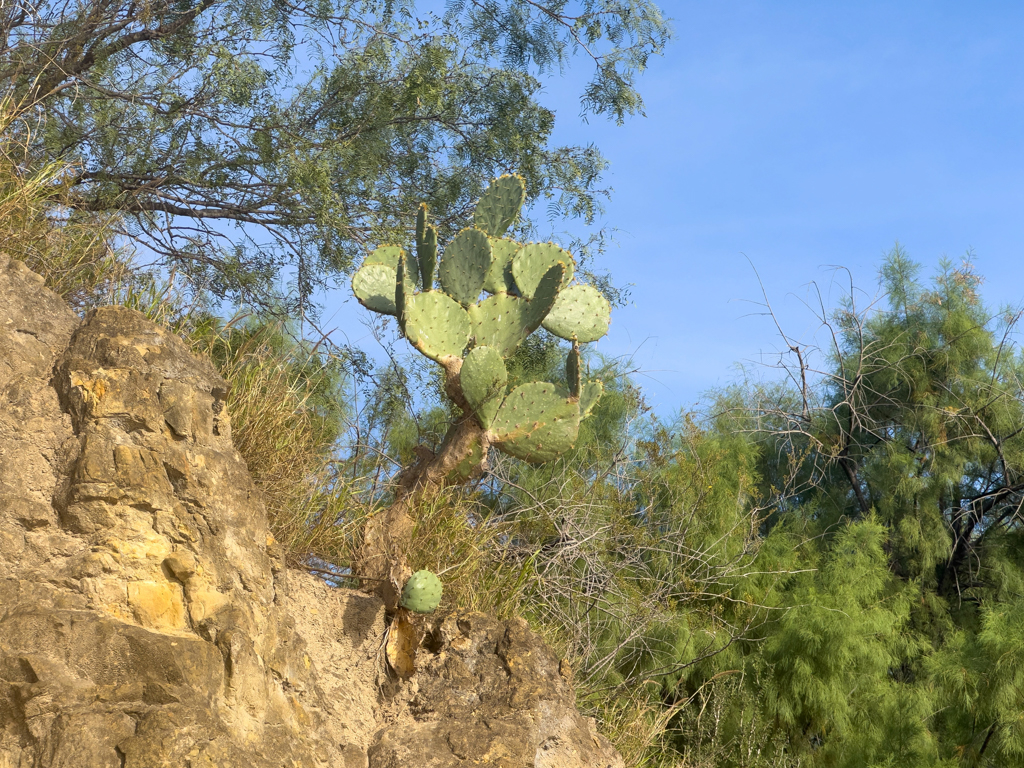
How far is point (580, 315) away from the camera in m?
4.97

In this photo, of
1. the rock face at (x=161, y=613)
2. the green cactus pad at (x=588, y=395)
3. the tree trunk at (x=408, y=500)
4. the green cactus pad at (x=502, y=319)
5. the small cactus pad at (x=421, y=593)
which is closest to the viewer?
the rock face at (x=161, y=613)

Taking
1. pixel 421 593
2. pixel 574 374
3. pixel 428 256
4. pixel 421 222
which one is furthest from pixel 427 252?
pixel 421 593

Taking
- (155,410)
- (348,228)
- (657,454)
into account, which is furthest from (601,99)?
(155,410)

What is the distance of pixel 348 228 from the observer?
21.2 ft

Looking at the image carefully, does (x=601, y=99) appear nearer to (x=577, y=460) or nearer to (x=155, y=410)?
(x=577, y=460)

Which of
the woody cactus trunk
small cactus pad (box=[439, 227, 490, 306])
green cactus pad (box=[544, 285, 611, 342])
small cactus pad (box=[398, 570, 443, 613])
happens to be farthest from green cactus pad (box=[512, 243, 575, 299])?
small cactus pad (box=[398, 570, 443, 613])

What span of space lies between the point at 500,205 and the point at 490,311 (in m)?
0.61

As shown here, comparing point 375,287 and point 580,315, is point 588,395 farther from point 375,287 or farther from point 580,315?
point 375,287

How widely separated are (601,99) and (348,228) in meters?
2.41

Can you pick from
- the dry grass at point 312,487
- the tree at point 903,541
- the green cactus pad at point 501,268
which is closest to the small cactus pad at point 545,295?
the green cactus pad at point 501,268

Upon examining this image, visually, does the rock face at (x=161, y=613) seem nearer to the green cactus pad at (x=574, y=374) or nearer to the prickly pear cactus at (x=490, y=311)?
the prickly pear cactus at (x=490, y=311)

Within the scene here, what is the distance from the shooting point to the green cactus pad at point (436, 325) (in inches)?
168

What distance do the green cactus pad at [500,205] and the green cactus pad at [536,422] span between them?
0.93 metres

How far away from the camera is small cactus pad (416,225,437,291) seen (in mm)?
4473
